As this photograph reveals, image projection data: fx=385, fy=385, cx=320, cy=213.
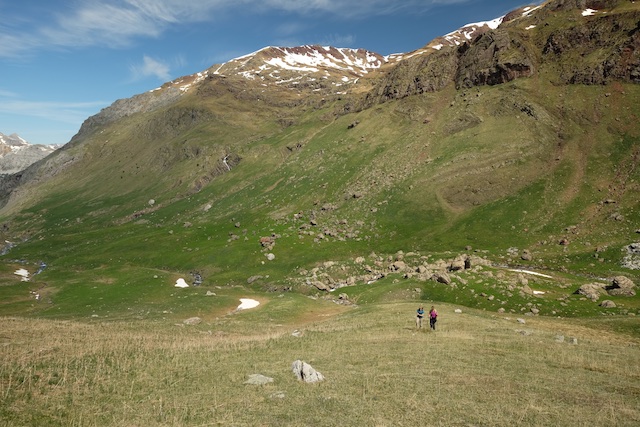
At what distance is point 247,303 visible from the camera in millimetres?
76312

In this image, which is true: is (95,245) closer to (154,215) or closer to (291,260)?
(154,215)

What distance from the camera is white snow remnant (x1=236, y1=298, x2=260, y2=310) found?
73.2 metres

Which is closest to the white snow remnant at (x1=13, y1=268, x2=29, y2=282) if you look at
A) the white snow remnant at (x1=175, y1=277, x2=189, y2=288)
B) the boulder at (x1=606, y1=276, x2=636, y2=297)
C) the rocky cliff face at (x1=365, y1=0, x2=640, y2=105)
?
Answer: the white snow remnant at (x1=175, y1=277, x2=189, y2=288)

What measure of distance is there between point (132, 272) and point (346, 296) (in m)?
70.6

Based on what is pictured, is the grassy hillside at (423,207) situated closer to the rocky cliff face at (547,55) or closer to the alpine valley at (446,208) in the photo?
the alpine valley at (446,208)

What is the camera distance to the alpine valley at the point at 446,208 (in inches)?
3206

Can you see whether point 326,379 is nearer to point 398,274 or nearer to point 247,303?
point 247,303

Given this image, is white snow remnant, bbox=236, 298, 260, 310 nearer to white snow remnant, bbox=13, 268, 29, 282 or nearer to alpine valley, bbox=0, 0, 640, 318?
alpine valley, bbox=0, 0, 640, 318

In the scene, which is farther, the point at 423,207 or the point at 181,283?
the point at 423,207

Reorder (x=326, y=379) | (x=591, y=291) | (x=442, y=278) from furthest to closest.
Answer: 1. (x=442, y=278)
2. (x=591, y=291)
3. (x=326, y=379)

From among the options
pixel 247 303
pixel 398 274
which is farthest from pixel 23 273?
pixel 398 274

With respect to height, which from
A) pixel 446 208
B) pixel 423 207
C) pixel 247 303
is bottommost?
pixel 247 303

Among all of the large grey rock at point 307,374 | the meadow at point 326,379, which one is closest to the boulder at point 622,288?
the meadow at point 326,379

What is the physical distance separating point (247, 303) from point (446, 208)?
7344 cm
